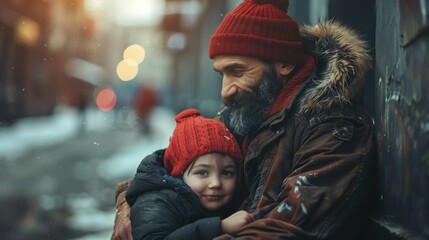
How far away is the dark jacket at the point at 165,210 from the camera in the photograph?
2.75m

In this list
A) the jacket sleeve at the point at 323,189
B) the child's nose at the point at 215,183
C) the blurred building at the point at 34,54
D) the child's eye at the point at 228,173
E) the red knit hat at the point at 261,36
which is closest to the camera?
the jacket sleeve at the point at 323,189

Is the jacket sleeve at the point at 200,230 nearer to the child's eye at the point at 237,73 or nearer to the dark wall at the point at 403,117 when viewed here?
the dark wall at the point at 403,117

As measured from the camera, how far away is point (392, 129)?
9.05 ft

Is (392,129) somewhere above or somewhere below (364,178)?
above

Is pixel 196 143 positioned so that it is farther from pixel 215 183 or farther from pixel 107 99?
pixel 107 99

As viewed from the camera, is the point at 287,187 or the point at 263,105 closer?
the point at 287,187

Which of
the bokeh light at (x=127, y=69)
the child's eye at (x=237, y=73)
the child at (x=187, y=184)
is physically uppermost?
the child's eye at (x=237, y=73)

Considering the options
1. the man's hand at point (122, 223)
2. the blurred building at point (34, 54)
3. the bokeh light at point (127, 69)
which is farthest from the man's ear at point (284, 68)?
the bokeh light at point (127, 69)

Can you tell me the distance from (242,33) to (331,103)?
1.88ft

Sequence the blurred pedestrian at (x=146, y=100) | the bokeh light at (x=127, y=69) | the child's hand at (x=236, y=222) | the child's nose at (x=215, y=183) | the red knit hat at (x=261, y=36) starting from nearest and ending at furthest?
1. the child's hand at (x=236, y=222)
2. the child's nose at (x=215, y=183)
3. the red knit hat at (x=261, y=36)
4. the blurred pedestrian at (x=146, y=100)
5. the bokeh light at (x=127, y=69)

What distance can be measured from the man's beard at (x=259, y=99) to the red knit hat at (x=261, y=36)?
0.28 feet

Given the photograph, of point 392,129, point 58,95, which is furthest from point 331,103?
point 58,95

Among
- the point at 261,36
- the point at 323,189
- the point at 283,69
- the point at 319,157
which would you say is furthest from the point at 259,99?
the point at 323,189

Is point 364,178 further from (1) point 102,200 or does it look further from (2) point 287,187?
(1) point 102,200
